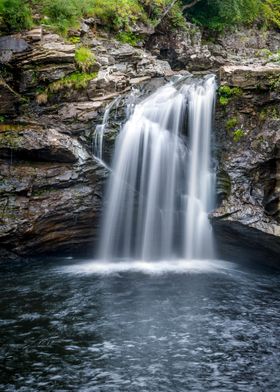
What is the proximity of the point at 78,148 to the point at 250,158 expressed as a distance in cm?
483

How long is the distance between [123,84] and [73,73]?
1658 millimetres

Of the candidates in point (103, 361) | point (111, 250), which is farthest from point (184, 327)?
point (111, 250)

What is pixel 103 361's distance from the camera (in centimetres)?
627

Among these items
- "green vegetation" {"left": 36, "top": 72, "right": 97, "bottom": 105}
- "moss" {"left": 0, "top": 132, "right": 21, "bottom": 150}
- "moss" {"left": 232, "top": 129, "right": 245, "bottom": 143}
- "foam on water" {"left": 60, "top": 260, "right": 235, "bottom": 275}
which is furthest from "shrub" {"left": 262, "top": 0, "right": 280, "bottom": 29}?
"moss" {"left": 0, "top": 132, "right": 21, "bottom": 150}

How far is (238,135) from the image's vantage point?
11.5m

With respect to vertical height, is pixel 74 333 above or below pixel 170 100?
below

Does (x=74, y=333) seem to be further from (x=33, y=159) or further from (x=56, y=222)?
(x=33, y=159)

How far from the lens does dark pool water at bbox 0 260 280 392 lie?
5.80m

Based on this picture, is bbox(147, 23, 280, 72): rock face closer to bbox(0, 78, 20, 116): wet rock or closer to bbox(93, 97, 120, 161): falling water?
bbox(93, 97, 120, 161): falling water

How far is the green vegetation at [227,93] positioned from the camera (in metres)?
11.7

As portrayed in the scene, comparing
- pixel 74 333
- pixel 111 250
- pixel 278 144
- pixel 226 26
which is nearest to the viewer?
pixel 74 333

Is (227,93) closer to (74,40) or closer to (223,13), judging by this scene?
(74,40)

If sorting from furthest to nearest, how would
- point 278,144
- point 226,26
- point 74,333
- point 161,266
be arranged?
1. point 226,26
2. point 161,266
3. point 278,144
4. point 74,333

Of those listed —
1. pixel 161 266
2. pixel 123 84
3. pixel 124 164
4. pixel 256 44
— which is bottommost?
pixel 161 266
